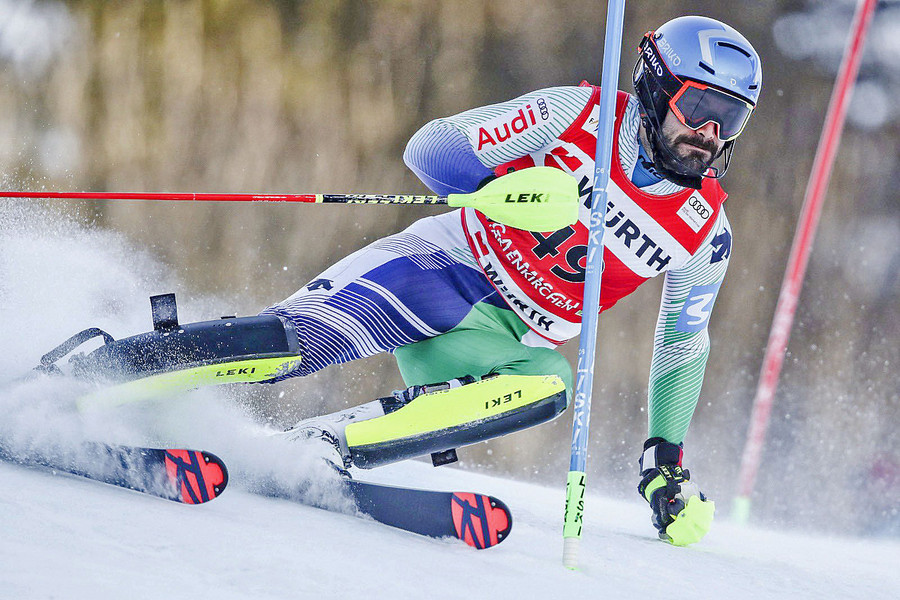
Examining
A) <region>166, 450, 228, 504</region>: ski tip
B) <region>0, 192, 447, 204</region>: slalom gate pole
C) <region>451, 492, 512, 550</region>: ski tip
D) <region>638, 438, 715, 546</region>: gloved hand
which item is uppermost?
<region>0, 192, 447, 204</region>: slalom gate pole

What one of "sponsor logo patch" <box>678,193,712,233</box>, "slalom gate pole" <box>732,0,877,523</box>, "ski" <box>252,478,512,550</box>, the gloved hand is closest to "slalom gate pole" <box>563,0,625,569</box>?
"ski" <box>252,478,512,550</box>

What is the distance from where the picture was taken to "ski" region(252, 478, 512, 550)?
5.72ft

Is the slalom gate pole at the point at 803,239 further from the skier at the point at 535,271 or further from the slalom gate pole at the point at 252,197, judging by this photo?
the slalom gate pole at the point at 252,197

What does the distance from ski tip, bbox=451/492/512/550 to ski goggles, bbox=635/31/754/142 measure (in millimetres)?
1055

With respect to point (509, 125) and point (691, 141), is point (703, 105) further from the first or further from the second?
point (509, 125)

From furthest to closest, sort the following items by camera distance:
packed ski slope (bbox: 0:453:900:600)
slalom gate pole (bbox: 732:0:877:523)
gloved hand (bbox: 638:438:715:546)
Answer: slalom gate pole (bbox: 732:0:877:523), gloved hand (bbox: 638:438:715:546), packed ski slope (bbox: 0:453:900:600)

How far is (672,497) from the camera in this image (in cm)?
243

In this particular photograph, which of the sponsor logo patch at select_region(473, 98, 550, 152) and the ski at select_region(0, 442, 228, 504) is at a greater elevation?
the sponsor logo patch at select_region(473, 98, 550, 152)

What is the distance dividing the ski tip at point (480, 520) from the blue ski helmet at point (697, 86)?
3.10 ft

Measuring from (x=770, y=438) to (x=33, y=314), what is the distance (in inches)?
148

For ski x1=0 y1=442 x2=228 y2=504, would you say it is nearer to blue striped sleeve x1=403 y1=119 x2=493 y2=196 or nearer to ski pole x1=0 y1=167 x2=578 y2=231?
ski pole x1=0 y1=167 x2=578 y2=231

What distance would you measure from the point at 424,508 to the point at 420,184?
3.18 metres

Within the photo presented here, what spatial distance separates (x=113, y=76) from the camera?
4641 mm

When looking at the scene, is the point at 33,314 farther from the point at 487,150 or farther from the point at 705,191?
the point at 705,191
